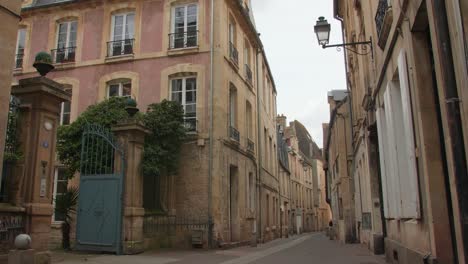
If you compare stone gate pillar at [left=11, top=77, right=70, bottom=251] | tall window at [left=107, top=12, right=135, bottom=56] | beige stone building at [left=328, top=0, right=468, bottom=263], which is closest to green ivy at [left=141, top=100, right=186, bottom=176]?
tall window at [left=107, top=12, right=135, bottom=56]

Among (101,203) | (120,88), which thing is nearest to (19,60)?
(120,88)

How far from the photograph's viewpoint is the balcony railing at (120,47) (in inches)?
702

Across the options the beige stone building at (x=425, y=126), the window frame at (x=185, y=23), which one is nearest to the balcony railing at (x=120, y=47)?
the window frame at (x=185, y=23)

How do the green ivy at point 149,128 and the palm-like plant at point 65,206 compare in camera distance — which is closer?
the palm-like plant at point 65,206

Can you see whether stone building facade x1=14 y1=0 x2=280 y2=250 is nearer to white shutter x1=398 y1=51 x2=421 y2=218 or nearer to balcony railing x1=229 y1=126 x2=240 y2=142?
balcony railing x1=229 y1=126 x2=240 y2=142

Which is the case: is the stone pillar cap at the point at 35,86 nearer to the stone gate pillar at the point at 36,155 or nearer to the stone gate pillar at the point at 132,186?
the stone gate pillar at the point at 36,155

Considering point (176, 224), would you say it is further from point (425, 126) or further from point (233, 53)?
point (425, 126)

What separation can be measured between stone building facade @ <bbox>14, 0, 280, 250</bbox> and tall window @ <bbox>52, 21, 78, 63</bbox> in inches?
1.7

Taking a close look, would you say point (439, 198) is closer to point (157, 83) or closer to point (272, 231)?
point (157, 83)

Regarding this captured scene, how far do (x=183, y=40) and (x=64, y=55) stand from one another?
5.50 m

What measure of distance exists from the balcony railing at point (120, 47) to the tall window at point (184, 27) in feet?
5.91

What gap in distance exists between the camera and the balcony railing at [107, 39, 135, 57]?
702 inches

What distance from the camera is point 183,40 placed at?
17203 mm

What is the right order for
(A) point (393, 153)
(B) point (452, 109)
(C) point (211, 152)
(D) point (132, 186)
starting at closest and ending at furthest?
(B) point (452, 109) → (A) point (393, 153) → (D) point (132, 186) → (C) point (211, 152)
